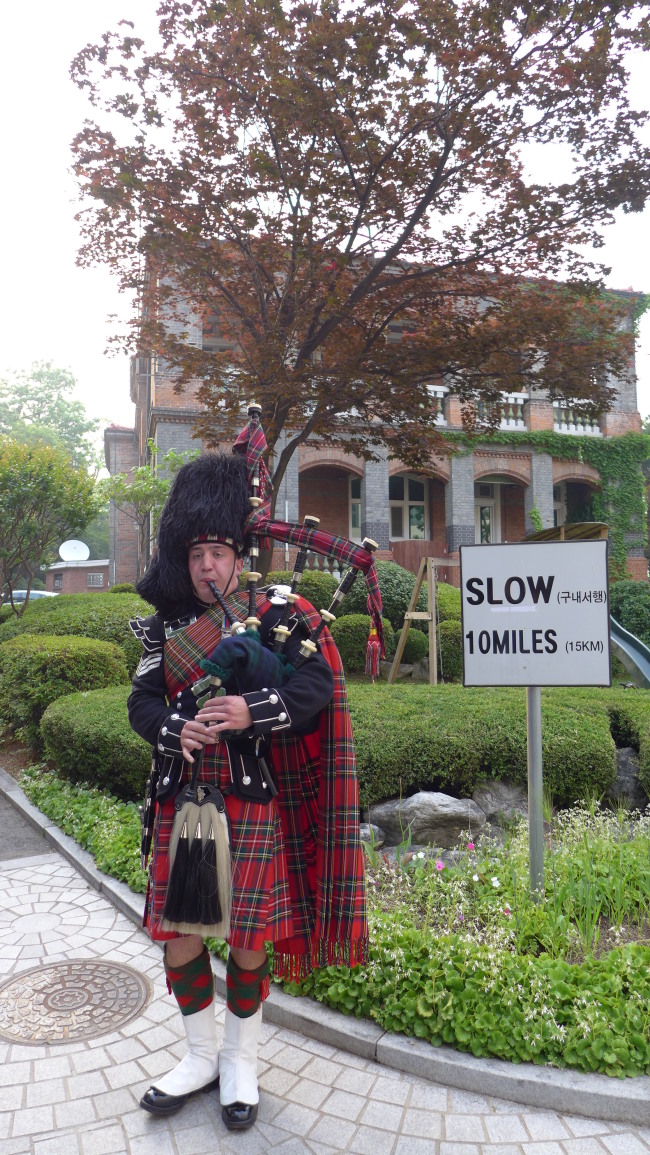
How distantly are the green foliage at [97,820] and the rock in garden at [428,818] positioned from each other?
60.7 inches

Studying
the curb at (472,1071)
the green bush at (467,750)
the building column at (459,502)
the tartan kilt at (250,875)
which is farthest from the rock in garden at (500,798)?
the building column at (459,502)

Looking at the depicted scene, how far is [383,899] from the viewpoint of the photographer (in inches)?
142

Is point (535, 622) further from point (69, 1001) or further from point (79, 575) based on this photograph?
point (79, 575)

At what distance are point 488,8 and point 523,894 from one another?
19.8 feet

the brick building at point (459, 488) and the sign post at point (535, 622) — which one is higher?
the brick building at point (459, 488)

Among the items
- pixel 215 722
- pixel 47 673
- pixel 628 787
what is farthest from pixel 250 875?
pixel 47 673

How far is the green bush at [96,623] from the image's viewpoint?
9062 mm

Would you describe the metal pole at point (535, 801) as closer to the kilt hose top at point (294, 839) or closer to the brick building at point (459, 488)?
the kilt hose top at point (294, 839)

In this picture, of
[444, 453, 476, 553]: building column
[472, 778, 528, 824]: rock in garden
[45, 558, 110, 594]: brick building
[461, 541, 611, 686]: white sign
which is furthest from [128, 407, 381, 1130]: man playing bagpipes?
[45, 558, 110, 594]: brick building

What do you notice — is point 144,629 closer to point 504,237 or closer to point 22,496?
point 504,237

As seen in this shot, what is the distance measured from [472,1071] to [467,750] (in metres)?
2.55

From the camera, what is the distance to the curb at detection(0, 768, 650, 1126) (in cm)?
242

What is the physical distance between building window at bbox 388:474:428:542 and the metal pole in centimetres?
1918

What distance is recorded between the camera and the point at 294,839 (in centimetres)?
259
